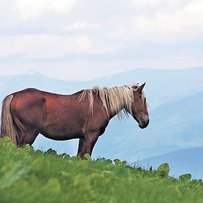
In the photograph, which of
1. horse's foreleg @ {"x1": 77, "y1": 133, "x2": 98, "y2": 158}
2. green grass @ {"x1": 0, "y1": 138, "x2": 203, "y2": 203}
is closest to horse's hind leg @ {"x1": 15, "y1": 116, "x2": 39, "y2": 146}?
horse's foreleg @ {"x1": 77, "y1": 133, "x2": 98, "y2": 158}

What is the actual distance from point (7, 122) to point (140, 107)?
3699mm

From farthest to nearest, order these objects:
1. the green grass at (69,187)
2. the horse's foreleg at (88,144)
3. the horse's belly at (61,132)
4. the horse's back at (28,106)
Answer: the horse's belly at (61,132)
the horse's foreleg at (88,144)
the horse's back at (28,106)
the green grass at (69,187)

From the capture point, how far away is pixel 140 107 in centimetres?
1742

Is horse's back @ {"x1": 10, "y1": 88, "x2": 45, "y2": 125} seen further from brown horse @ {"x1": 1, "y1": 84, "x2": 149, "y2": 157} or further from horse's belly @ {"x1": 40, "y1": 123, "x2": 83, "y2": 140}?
horse's belly @ {"x1": 40, "y1": 123, "x2": 83, "y2": 140}

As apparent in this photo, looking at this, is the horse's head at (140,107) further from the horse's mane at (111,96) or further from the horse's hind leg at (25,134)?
the horse's hind leg at (25,134)

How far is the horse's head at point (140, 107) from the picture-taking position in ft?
56.4

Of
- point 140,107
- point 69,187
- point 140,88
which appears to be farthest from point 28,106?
point 69,187

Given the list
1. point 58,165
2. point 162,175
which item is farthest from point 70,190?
point 162,175

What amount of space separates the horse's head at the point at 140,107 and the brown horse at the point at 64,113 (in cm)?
22

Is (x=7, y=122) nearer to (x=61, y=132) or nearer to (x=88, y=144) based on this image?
(x=61, y=132)

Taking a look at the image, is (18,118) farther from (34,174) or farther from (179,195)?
(34,174)

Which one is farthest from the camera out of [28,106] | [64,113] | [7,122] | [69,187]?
[64,113]

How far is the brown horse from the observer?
15.9 m

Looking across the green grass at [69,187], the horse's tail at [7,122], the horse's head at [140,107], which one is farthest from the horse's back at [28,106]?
the green grass at [69,187]
